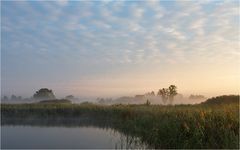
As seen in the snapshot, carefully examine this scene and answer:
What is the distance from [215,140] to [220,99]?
2766 centimetres

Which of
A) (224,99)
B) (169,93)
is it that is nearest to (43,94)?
(169,93)

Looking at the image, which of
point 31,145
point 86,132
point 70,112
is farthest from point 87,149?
point 70,112

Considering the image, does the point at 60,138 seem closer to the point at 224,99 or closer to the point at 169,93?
the point at 224,99

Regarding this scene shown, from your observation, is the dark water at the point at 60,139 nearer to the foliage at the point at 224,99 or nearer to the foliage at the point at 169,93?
the foliage at the point at 224,99

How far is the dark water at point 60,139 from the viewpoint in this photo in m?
18.2

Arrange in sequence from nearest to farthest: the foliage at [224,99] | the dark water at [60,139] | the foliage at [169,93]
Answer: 1. the dark water at [60,139]
2. the foliage at [224,99]
3. the foliage at [169,93]

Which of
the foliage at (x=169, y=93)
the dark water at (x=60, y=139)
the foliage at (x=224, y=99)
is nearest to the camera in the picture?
the dark water at (x=60, y=139)

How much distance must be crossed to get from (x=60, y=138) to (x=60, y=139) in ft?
1.46

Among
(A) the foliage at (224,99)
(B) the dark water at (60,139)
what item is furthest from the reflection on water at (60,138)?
(A) the foliage at (224,99)

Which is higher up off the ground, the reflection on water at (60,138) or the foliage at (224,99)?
the foliage at (224,99)

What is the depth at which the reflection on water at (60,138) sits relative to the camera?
1823 cm

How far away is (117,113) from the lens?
32.0m

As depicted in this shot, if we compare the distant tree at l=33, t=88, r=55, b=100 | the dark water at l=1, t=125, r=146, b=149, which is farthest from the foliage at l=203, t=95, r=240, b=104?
the distant tree at l=33, t=88, r=55, b=100

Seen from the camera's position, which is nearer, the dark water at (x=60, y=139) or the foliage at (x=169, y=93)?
the dark water at (x=60, y=139)
